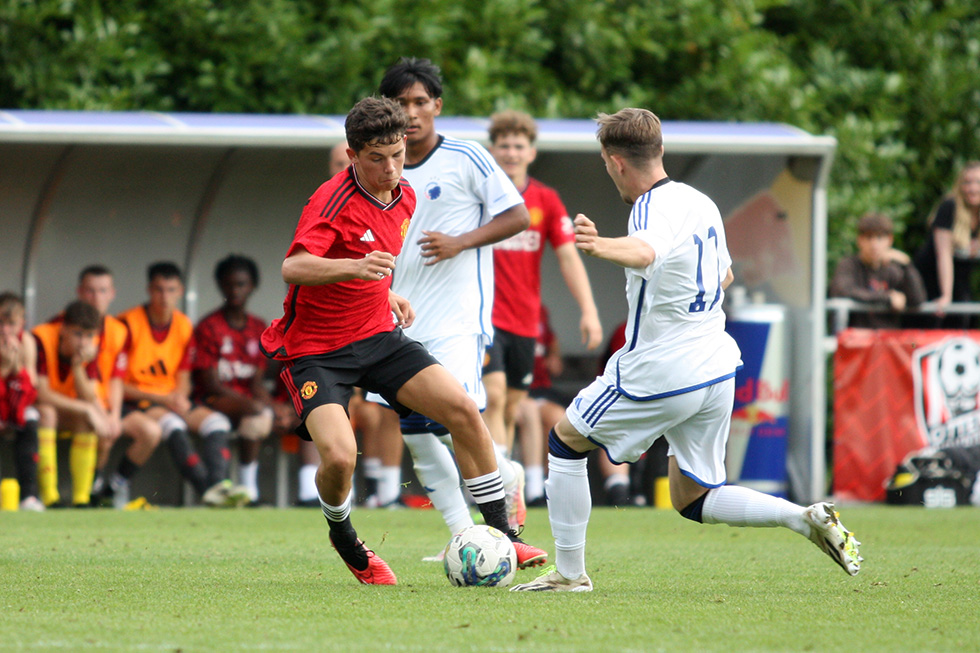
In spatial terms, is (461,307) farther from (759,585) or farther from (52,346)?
(52,346)

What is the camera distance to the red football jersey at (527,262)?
7.39 m

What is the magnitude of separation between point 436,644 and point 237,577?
1783mm

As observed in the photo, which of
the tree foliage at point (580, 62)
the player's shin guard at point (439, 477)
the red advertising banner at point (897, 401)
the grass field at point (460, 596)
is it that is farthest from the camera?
the tree foliage at point (580, 62)

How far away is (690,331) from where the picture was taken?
4375mm

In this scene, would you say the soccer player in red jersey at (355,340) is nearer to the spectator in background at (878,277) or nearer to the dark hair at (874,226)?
the spectator in background at (878,277)

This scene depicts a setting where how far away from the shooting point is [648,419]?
4.37 m

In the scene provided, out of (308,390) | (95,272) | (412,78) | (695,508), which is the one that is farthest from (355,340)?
(95,272)

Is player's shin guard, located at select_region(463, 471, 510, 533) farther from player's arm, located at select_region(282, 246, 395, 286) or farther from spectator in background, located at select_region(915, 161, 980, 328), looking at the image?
spectator in background, located at select_region(915, 161, 980, 328)

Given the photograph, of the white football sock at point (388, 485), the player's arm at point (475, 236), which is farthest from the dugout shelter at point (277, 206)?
the player's arm at point (475, 236)

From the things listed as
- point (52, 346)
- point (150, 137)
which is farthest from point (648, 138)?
point (52, 346)

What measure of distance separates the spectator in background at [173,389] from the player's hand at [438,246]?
4.01 metres

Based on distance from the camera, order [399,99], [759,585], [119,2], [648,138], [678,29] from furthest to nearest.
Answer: [678,29] → [119,2] → [399,99] → [759,585] → [648,138]

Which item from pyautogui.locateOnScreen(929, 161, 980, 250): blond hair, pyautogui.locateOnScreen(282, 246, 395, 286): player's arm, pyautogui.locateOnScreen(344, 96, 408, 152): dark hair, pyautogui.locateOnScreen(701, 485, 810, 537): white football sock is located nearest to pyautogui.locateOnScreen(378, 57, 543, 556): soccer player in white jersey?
pyautogui.locateOnScreen(344, 96, 408, 152): dark hair

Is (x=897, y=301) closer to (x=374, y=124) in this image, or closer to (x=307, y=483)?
(x=307, y=483)
